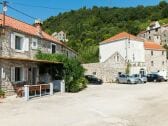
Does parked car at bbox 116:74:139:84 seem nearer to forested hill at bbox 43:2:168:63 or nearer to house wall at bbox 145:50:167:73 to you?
house wall at bbox 145:50:167:73

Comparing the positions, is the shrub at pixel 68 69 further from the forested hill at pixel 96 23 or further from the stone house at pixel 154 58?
the forested hill at pixel 96 23

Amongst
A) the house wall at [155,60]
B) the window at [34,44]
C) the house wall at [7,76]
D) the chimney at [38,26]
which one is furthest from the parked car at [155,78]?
the house wall at [7,76]

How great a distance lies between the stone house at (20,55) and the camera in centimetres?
2925

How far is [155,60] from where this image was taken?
77.4 m

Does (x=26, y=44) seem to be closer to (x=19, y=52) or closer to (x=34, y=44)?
(x=19, y=52)

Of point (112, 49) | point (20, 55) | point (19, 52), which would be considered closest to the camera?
point (19, 52)

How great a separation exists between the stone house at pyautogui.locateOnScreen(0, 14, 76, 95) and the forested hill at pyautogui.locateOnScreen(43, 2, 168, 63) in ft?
180

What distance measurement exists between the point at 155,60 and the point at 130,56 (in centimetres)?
801

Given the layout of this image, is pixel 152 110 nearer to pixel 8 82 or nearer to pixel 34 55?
pixel 8 82

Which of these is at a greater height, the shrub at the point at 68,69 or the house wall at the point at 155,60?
the house wall at the point at 155,60

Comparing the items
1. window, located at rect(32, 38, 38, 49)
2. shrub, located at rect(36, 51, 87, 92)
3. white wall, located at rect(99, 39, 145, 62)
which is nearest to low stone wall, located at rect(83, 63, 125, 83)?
white wall, located at rect(99, 39, 145, 62)

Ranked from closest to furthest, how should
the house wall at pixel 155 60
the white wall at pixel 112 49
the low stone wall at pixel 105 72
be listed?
the low stone wall at pixel 105 72, the white wall at pixel 112 49, the house wall at pixel 155 60

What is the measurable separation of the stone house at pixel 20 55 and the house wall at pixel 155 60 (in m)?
40.2

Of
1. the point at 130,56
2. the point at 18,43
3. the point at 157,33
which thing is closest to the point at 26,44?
the point at 18,43
